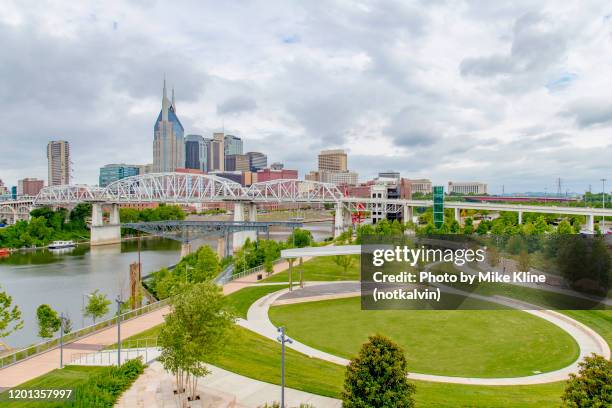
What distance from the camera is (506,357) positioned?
22578 millimetres

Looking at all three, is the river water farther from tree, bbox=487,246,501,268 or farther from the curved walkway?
tree, bbox=487,246,501,268

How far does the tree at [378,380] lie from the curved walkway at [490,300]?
645 centimetres

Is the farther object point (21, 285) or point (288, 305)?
point (21, 285)

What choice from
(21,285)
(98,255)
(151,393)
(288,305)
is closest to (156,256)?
(98,255)

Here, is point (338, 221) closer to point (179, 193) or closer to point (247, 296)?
point (179, 193)

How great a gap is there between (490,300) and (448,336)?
395 inches

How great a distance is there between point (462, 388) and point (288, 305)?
17897mm

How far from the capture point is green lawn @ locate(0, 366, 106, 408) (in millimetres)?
15125

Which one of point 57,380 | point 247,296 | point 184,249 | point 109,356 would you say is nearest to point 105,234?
point 184,249

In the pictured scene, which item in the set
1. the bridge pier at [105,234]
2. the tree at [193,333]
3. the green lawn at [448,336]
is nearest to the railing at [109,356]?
the tree at [193,333]

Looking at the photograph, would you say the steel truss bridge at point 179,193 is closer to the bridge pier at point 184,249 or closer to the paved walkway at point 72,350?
the bridge pier at point 184,249

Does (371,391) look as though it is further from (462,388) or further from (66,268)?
(66,268)

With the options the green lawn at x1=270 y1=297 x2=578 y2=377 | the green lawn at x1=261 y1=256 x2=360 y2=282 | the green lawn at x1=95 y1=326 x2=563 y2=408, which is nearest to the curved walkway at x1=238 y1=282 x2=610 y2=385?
the green lawn at x1=270 y1=297 x2=578 y2=377

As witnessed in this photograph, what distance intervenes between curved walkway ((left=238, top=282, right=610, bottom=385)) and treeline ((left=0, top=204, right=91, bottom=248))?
75.8 meters
